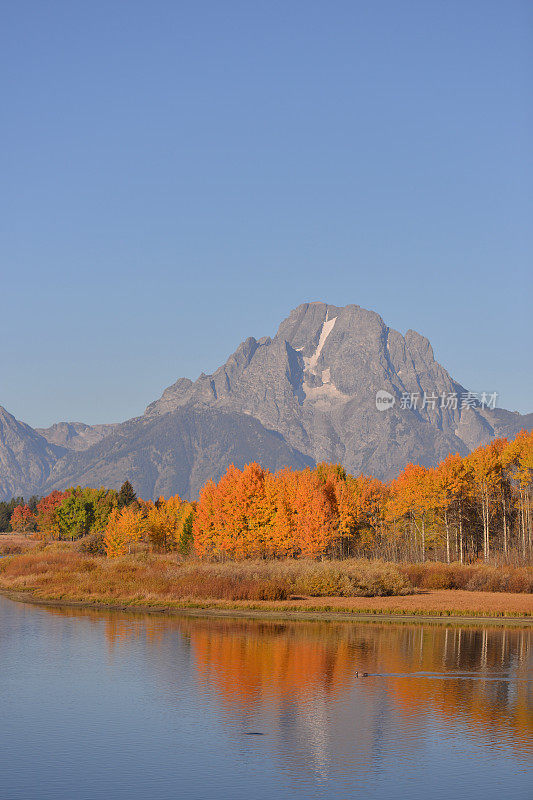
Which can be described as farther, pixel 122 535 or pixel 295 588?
pixel 122 535

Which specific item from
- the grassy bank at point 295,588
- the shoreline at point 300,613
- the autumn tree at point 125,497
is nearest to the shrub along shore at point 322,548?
the grassy bank at point 295,588

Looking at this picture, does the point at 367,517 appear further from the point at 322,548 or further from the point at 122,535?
the point at 122,535

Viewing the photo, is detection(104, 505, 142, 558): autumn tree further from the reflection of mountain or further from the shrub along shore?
the reflection of mountain

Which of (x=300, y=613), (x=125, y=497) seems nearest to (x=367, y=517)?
(x=300, y=613)

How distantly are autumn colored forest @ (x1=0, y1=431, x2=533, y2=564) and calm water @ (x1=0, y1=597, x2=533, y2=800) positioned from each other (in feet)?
161

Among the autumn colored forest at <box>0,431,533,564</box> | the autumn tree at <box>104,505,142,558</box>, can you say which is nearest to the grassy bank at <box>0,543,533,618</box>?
the autumn colored forest at <box>0,431,533,564</box>

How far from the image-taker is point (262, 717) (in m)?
27.8

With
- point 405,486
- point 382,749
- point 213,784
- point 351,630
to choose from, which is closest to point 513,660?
point 351,630

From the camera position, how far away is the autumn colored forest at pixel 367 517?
315ft

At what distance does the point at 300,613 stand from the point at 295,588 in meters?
8.88

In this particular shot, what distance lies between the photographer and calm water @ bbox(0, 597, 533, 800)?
21875 mm

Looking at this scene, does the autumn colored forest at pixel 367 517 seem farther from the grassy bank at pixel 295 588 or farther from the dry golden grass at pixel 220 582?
the dry golden grass at pixel 220 582

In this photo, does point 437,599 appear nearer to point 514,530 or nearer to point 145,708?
point 145,708

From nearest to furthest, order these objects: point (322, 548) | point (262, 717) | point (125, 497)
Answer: point (262, 717)
point (322, 548)
point (125, 497)
